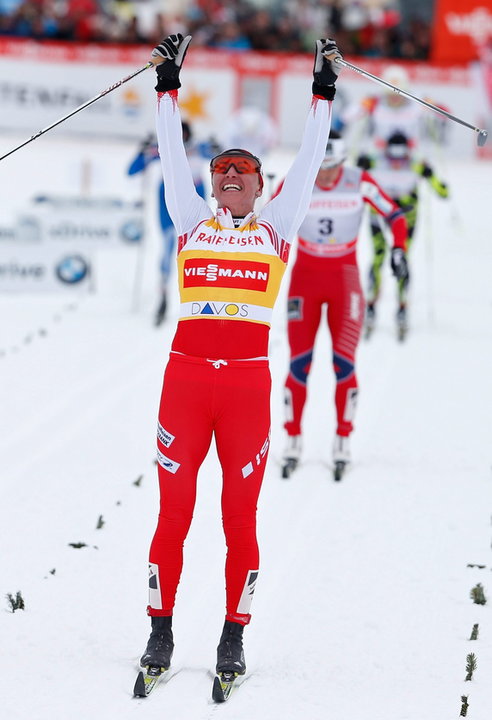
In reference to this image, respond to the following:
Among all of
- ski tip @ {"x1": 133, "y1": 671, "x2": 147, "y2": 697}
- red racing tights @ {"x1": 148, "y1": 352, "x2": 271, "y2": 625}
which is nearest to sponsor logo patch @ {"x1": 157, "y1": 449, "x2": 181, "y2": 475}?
red racing tights @ {"x1": 148, "y1": 352, "x2": 271, "y2": 625}

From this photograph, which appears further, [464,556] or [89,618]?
[464,556]

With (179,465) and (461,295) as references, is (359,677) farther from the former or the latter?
(461,295)

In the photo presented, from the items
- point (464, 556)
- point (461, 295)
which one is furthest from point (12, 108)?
point (464, 556)

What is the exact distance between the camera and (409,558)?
6.00 meters

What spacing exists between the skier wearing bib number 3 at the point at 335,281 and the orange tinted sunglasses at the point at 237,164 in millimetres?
2729

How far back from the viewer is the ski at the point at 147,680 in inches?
173

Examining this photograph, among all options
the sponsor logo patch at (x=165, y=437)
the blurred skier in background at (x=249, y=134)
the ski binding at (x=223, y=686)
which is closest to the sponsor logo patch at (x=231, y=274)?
Result: the sponsor logo patch at (x=165, y=437)

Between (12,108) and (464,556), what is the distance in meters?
18.3

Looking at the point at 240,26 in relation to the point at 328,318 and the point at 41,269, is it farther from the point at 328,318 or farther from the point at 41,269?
the point at 328,318

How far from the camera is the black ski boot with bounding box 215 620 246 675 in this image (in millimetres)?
4500

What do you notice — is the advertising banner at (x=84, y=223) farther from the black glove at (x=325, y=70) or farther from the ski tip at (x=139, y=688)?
the ski tip at (x=139, y=688)

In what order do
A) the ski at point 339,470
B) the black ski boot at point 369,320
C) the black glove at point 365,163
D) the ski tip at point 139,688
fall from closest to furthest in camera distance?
the ski tip at point 139,688 → the ski at point 339,470 → the black glove at point 365,163 → the black ski boot at point 369,320

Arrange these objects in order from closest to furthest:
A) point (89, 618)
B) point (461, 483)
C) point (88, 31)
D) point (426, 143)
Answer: point (89, 618) < point (461, 483) < point (426, 143) < point (88, 31)

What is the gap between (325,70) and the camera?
4793mm
